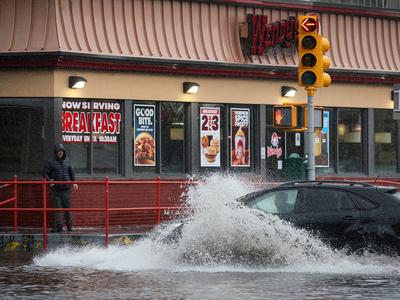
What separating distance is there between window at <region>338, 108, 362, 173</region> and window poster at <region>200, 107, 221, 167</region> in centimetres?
416

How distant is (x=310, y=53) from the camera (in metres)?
19.5

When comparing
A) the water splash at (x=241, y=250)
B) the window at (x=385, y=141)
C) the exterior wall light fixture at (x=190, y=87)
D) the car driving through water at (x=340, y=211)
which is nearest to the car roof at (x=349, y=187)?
the car driving through water at (x=340, y=211)

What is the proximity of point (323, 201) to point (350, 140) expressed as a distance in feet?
42.1

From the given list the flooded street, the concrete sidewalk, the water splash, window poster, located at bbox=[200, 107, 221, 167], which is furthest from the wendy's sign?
the flooded street

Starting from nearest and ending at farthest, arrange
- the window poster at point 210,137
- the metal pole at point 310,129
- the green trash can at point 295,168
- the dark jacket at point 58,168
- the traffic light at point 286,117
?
the metal pole at point 310,129
the traffic light at point 286,117
the dark jacket at point 58,168
the green trash can at point 295,168
the window poster at point 210,137

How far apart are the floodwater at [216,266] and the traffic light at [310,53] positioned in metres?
2.57

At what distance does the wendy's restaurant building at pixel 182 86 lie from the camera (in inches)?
961

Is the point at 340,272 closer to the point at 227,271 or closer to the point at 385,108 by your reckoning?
the point at 227,271

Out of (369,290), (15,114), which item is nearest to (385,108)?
(15,114)

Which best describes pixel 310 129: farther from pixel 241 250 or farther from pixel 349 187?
pixel 241 250

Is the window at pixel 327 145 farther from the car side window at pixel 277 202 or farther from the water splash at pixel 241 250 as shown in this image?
the car side window at pixel 277 202

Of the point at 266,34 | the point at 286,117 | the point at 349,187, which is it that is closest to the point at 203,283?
the point at 349,187

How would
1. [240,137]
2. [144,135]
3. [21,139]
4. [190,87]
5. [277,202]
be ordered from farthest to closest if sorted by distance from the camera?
[240,137], [190,87], [144,135], [21,139], [277,202]

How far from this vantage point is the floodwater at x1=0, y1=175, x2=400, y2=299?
14.9 meters
